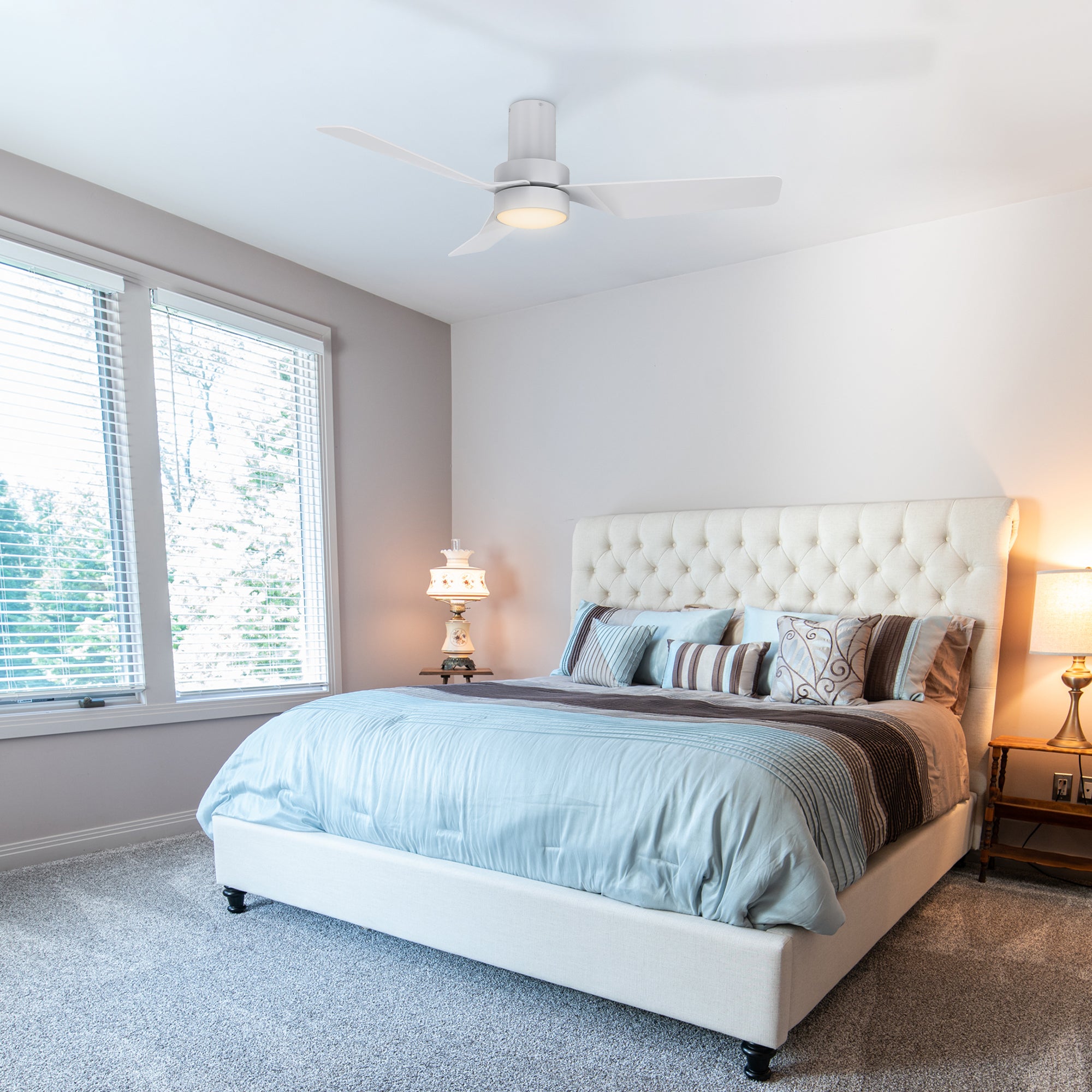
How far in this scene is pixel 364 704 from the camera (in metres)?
2.63

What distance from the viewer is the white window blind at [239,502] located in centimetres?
361

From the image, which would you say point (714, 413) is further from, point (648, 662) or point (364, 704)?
point (364, 704)

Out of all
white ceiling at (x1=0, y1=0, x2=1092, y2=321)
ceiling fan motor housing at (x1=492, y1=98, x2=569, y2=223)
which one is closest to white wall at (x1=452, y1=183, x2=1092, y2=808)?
white ceiling at (x1=0, y1=0, x2=1092, y2=321)

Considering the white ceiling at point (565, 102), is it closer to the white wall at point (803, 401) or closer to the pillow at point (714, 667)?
the white wall at point (803, 401)

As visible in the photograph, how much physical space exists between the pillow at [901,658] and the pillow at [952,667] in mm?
36

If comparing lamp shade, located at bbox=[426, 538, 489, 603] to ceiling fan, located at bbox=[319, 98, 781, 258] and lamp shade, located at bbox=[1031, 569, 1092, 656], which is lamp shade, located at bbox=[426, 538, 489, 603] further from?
lamp shade, located at bbox=[1031, 569, 1092, 656]

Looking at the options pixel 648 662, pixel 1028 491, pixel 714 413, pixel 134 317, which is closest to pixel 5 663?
pixel 134 317

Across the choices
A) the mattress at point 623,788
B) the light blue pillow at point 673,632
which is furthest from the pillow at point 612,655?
the mattress at point 623,788

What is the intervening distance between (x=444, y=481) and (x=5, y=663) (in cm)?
259

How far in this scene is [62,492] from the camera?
3.21 metres

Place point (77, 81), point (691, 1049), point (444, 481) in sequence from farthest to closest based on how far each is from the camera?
1. point (444, 481)
2. point (77, 81)
3. point (691, 1049)

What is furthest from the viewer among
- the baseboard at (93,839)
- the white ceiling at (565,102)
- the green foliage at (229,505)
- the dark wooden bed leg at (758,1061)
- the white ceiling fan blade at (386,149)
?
the green foliage at (229,505)

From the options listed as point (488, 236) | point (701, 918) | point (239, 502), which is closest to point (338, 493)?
point (239, 502)

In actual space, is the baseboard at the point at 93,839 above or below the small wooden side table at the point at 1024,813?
below
